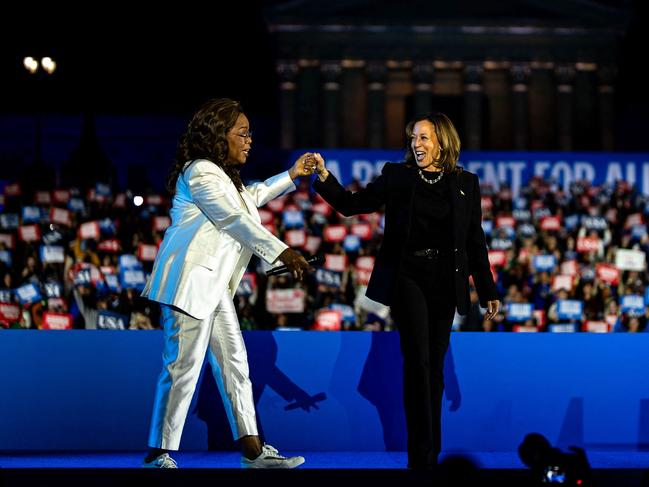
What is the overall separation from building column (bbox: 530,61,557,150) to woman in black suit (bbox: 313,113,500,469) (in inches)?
1159

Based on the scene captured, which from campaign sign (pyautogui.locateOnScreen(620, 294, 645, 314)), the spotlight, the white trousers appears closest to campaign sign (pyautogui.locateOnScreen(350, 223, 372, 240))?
campaign sign (pyautogui.locateOnScreen(620, 294, 645, 314))

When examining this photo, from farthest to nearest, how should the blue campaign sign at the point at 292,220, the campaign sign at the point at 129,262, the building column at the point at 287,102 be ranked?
the building column at the point at 287,102 < the blue campaign sign at the point at 292,220 < the campaign sign at the point at 129,262

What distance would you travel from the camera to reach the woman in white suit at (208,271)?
4023 mm

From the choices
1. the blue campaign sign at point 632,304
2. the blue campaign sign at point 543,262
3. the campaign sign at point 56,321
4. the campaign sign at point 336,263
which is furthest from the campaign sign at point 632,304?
the campaign sign at point 56,321

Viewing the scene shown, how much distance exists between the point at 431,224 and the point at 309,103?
93.4ft

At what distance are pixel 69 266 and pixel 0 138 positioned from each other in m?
22.1

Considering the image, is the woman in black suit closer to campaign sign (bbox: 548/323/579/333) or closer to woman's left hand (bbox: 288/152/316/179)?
woman's left hand (bbox: 288/152/316/179)

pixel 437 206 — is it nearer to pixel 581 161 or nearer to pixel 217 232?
pixel 217 232

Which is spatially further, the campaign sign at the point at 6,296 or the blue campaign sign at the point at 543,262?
the blue campaign sign at the point at 543,262

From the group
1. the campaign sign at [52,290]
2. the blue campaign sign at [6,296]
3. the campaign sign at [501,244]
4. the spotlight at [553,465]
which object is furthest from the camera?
the campaign sign at [501,244]

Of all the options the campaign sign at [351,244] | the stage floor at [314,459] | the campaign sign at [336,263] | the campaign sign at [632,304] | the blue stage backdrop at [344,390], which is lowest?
the stage floor at [314,459]

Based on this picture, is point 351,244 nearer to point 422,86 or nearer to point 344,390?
point 344,390

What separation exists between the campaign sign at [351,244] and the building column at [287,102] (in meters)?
20.0

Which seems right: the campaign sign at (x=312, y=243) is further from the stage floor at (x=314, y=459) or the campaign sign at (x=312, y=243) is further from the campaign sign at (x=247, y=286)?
the stage floor at (x=314, y=459)
